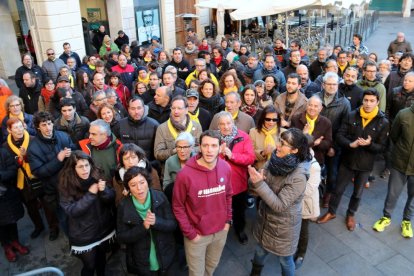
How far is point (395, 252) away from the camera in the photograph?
467 cm

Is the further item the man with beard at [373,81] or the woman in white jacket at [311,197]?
the man with beard at [373,81]

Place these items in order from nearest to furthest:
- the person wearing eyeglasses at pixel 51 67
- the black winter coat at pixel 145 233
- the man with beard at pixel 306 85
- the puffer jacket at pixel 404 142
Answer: the black winter coat at pixel 145 233
the puffer jacket at pixel 404 142
the man with beard at pixel 306 85
the person wearing eyeglasses at pixel 51 67

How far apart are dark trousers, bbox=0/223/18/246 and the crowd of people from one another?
14 mm

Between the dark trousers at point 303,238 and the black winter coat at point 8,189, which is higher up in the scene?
the black winter coat at point 8,189

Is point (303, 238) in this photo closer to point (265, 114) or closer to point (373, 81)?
point (265, 114)

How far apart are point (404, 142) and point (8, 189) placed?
16.9ft

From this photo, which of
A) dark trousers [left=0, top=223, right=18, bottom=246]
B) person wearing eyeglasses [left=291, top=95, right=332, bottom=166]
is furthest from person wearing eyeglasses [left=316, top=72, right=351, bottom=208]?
dark trousers [left=0, top=223, right=18, bottom=246]

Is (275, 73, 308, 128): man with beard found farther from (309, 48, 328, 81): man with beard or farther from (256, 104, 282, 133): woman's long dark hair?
(309, 48, 328, 81): man with beard

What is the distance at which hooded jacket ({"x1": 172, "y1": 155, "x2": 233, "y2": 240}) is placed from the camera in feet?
11.1

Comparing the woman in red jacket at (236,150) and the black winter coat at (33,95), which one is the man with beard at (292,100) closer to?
the woman in red jacket at (236,150)

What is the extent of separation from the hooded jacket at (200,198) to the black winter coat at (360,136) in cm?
216

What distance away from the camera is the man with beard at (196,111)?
16.8 feet

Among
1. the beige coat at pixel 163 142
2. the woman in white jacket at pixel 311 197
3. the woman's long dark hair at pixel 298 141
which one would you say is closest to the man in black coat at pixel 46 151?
the beige coat at pixel 163 142

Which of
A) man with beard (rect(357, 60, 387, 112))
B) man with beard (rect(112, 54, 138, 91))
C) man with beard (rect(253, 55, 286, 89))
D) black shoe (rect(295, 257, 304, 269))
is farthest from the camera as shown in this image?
man with beard (rect(112, 54, 138, 91))
